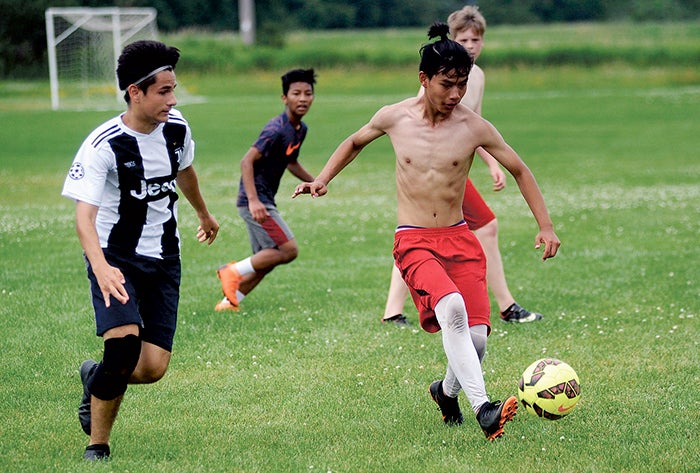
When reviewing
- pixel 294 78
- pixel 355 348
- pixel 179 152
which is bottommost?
pixel 355 348

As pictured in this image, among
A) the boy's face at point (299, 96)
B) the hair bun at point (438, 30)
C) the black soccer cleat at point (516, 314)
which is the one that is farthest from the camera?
the boy's face at point (299, 96)

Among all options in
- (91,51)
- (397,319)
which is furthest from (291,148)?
(91,51)

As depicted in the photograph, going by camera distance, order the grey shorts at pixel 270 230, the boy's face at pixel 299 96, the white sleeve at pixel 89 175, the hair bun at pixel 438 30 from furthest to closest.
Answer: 1. the grey shorts at pixel 270 230
2. the boy's face at pixel 299 96
3. the hair bun at pixel 438 30
4. the white sleeve at pixel 89 175

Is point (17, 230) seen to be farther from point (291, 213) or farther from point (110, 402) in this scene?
point (110, 402)

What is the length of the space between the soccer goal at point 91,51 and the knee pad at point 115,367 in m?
32.8

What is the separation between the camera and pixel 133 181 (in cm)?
540

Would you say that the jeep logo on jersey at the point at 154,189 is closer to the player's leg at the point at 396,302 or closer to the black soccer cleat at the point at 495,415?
the black soccer cleat at the point at 495,415

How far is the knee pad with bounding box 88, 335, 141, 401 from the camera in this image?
5.15 metres

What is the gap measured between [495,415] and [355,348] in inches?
95.7

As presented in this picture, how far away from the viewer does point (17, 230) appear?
13.5 metres

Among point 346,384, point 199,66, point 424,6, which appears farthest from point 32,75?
point 346,384

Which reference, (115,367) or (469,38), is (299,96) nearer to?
(469,38)

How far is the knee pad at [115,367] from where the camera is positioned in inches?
203

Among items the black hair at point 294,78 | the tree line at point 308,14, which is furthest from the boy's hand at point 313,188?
the tree line at point 308,14
